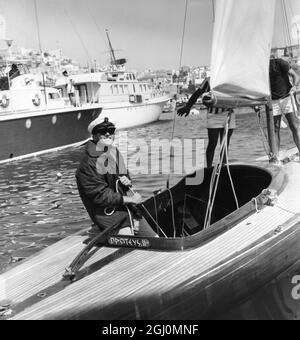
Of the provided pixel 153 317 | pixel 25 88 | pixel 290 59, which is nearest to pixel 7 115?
pixel 25 88

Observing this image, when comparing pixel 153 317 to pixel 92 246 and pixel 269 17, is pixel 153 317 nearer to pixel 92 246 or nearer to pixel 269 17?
pixel 92 246

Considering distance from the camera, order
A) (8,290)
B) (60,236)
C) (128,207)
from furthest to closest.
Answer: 1. (60,236)
2. (128,207)
3. (8,290)

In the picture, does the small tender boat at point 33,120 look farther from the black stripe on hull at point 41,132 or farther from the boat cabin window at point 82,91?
the boat cabin window at point 82,91

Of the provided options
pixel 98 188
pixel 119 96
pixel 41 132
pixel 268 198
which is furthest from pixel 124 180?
pixel 119 96

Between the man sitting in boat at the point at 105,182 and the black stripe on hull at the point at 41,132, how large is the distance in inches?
729

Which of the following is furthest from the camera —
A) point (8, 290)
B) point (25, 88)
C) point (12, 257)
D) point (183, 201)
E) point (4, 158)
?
point (25, 88)

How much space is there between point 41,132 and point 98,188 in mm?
20643

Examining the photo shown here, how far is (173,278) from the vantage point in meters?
4.19

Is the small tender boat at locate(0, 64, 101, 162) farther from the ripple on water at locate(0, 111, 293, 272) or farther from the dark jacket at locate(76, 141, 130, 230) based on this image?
the dark jacket at locate(76, 141, 130, 230)

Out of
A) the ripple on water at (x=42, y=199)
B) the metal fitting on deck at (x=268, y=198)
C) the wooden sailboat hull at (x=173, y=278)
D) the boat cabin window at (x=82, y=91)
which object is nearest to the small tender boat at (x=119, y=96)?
the boat cabin window at (x=82, y=91)

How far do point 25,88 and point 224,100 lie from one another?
22.8m

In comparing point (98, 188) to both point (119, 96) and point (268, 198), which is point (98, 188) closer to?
point (268, 198)

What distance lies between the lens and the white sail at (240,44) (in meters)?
5.56

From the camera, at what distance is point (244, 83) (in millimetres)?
5594
